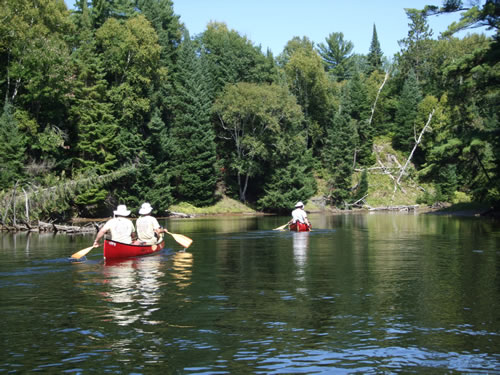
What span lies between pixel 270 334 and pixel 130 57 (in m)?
53.1

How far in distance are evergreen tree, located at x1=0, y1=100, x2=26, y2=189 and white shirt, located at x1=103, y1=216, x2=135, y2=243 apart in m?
24.0

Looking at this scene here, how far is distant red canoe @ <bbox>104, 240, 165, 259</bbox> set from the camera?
21.2m

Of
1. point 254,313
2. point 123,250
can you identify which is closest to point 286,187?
point 123,250

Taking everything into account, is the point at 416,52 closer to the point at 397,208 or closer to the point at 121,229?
the point at 397,208

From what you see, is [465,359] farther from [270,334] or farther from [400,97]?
[400,97]

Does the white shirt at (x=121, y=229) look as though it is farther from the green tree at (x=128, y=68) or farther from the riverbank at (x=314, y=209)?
the green tree at (x=128, y=68)

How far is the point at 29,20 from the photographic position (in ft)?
158

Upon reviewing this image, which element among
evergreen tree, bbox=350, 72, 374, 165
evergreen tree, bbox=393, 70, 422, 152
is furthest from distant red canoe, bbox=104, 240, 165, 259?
evergreen tree, bbox=393, 70, 422, 152

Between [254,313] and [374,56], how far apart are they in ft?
338

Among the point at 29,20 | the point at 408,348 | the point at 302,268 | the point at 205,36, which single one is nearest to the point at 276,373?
the point at 408,348

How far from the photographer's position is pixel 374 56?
110 m

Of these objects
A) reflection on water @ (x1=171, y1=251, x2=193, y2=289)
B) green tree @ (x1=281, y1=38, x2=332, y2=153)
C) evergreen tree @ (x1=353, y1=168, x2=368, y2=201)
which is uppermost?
green tree @ (x1=281, y1=38, x2=332, y2=153)

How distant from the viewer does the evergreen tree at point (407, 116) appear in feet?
276

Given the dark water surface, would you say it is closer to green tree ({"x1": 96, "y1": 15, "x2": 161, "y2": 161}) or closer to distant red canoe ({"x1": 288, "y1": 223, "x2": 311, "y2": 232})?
distant red canoe ({"x1": 288, "y1": 223, "x2": 311, "y2": 232})
